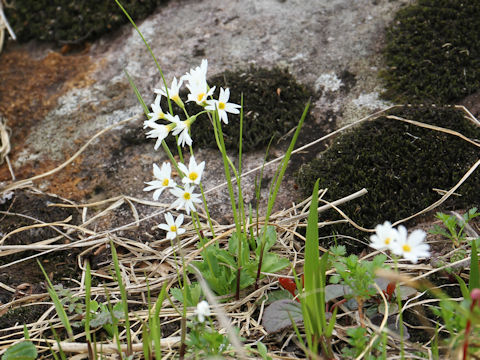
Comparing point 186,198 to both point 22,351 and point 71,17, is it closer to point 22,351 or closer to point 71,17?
point 22,351

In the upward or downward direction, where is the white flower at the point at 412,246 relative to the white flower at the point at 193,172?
downward

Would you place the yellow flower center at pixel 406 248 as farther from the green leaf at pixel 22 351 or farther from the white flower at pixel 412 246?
the green leaf at pixel 22 351

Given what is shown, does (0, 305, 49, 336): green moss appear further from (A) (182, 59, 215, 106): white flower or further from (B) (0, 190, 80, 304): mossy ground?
(A) (182, 59, 215, 106): white flower

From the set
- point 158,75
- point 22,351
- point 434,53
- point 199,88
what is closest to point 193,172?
point 199,88

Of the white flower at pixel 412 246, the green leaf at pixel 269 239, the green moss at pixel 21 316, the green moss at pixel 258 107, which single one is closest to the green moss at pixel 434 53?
the green moss at pixel 258 107

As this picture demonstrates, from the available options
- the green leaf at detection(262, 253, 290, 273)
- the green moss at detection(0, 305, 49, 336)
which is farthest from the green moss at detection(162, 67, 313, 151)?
the green moss at detection(0, 305, 49, 336)
